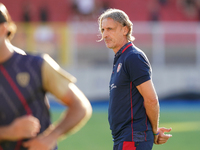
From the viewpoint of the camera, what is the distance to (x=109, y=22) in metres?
4.02

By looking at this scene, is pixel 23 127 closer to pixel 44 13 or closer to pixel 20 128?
pixel 20 128

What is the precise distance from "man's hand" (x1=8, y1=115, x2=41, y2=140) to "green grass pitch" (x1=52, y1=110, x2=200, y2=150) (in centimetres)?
614

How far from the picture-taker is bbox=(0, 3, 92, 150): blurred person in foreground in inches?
94.3

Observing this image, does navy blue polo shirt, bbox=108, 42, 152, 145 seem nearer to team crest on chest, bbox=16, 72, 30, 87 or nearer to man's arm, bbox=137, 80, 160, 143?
man's arm, bbox=137, 80, 160, 143

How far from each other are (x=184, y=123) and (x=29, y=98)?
401 inches

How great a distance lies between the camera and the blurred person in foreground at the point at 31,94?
7.86 feet

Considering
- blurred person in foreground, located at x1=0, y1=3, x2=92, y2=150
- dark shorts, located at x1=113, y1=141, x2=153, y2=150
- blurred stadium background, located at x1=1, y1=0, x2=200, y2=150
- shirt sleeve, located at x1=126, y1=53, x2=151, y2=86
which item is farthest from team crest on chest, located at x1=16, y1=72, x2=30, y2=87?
blurred stadium background, located at x1=1, y1=0, x2=200, y2=150

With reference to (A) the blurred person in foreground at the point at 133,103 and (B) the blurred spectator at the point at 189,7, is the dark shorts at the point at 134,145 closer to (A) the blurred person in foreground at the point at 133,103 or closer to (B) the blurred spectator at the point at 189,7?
(A) the blurred person in foreground at the point at 133,103

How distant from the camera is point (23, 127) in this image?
91.1 inches

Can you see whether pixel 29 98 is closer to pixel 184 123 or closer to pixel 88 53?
pixel 184 123

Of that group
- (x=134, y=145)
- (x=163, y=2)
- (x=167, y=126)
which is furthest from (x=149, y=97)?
(x=163, y=2)

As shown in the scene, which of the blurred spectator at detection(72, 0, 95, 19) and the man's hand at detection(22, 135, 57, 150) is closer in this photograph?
the man's hand at detection(22, 135, 57, 150)

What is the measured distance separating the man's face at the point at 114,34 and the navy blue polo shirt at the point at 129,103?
0.22 metres

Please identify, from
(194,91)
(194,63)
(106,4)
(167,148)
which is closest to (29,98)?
(167,148)
